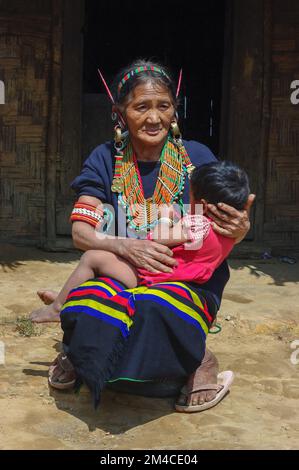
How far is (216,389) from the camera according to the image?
3689 mm

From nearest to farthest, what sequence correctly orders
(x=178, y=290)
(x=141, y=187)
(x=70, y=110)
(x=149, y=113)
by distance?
1. (x=178, y=290)
2. (x=149, y=113)
3. (x=141, y=187)
4. (x=70, y=110)

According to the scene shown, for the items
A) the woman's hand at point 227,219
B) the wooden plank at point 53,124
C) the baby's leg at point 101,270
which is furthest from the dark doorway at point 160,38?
the woman's hand at point 227,219

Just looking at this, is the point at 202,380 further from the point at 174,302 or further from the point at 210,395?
the point at 174,302

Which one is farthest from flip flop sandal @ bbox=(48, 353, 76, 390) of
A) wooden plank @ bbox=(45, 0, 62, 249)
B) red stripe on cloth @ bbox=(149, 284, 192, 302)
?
wooden plank @ bbox=(45, 0, 62, 249)

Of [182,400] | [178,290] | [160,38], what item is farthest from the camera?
[160,38]

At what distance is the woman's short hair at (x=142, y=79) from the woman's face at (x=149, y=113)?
0.9 inches

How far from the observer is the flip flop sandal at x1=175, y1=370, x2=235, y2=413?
3.61 m

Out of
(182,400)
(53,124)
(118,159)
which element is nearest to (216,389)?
(182,400)

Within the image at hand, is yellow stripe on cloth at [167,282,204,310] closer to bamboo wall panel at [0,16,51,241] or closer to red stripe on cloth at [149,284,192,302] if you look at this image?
red stripe on cloth at [149,284,192,302]

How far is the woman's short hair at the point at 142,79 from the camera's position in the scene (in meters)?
3.83

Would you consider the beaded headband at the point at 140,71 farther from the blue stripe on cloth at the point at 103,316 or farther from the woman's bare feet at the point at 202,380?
the woman's bare feet at the point at 202,380

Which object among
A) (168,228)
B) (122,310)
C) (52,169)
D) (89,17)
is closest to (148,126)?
(168,228)

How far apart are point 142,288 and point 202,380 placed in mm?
559
